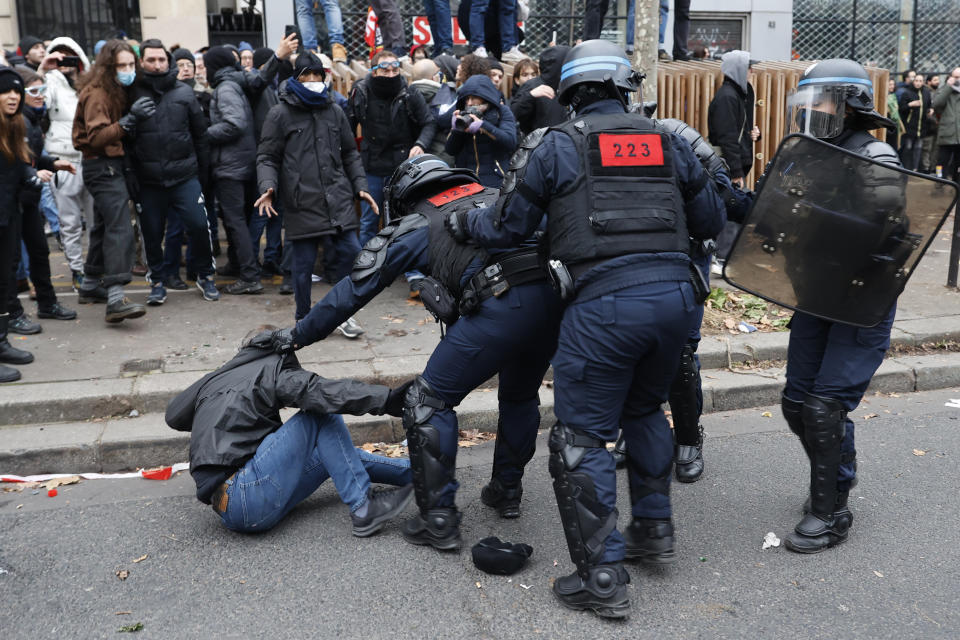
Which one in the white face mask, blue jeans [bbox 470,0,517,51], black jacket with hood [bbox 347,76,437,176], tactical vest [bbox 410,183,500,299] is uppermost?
blue jeans [bbox 470,0,517,51]

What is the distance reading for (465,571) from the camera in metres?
3.68

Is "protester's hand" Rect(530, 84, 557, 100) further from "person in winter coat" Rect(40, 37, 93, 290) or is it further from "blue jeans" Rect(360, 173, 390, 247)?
"person in winter coat" Rect(40, 37, 93, 290)

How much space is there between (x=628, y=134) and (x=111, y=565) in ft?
8.53

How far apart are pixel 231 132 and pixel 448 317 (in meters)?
4.18

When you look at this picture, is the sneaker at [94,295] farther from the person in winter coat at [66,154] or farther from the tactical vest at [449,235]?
the tactical vest at [449,235]

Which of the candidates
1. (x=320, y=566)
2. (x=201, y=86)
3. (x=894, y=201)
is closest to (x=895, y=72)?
(x=201, y=86)

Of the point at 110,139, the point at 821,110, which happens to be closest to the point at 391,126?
the point at 110,139

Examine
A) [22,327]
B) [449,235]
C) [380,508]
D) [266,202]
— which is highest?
[449,235]

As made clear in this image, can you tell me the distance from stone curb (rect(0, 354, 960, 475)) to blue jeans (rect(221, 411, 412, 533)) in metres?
1.10

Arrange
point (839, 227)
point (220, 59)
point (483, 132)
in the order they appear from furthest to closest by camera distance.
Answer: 1. point (220, 59)
2. point (483, 132)
3. point (839, 227)

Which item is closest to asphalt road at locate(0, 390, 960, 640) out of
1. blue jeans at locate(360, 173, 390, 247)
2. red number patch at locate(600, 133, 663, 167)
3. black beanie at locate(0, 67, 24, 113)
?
red number patch at locate(600, 133, 663, 167)

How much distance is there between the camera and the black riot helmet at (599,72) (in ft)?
11.3

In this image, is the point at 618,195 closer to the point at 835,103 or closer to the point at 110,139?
the point at 835,103

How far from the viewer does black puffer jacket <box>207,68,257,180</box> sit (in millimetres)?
7246
